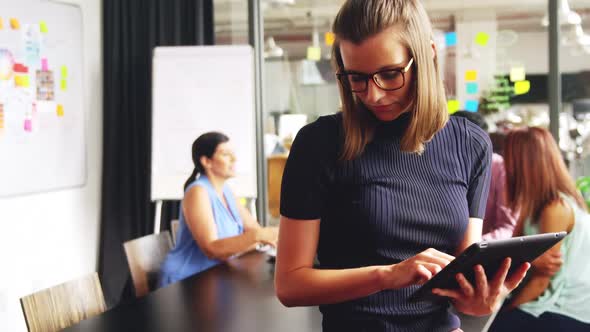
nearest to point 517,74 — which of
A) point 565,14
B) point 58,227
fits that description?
point 565,14

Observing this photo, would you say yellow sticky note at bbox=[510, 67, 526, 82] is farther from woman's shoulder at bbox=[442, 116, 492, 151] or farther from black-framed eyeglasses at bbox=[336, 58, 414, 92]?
black-framed eyeglasses at bbox=[336, 58, 414, 92]

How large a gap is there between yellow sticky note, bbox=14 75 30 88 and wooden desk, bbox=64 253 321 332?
7.05 ft

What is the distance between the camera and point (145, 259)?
3.30 meters

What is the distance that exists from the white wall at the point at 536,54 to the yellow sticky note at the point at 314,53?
4.49 feet

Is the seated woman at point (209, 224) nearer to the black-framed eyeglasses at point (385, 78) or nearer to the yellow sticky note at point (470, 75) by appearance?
the yellow sticky note at point (470, 75)

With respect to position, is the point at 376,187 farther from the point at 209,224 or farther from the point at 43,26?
the point at 43,26

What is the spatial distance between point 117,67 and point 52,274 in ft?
5.22

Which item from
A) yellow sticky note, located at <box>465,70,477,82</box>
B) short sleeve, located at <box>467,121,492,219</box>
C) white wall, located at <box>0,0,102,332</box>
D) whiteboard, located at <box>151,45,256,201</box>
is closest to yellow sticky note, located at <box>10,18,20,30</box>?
white wall, located at <box>0,0,102,332</box>

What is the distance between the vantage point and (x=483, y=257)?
45.6 inches

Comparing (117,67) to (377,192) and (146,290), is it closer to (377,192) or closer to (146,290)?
(146,290)

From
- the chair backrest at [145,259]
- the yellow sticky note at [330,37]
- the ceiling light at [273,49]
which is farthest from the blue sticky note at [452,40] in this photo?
the chair backrest at [145,259]

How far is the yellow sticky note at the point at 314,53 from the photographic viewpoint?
5.26 meters

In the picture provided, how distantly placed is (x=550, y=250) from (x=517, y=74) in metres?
2.28

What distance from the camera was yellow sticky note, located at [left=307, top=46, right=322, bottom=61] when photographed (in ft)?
17.3
